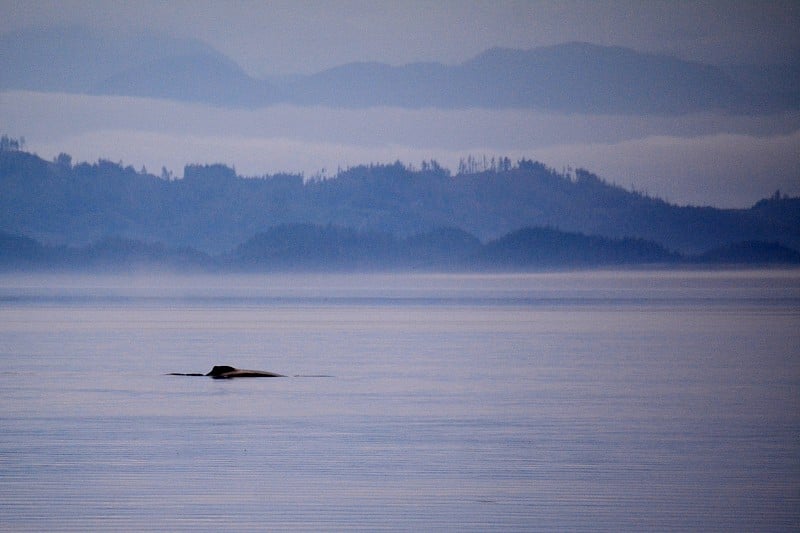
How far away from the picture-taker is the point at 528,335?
6275cm

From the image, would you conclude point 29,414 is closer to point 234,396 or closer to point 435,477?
point 234,396

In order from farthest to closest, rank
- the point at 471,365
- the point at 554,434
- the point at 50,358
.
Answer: the point at 50,358 → the point at 471,365 → the point at 554,434

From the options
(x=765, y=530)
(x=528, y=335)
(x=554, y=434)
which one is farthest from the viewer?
(x=528, y=335)

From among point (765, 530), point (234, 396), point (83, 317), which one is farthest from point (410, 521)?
point (83, 317)

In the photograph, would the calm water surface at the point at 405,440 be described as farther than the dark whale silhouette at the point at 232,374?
No

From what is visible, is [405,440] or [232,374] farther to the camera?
[232,374]

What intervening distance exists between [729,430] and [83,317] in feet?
219

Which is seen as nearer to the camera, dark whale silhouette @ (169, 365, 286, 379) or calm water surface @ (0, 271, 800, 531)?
calm water surface @ (0, 271, 800, 531)

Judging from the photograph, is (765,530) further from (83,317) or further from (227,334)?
(83,317)

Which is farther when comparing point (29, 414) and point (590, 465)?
point (29, 414)

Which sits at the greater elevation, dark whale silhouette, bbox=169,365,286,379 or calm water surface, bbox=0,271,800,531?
dark whale silhouette, bbox=169,365,286,379

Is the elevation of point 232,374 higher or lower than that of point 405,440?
higher

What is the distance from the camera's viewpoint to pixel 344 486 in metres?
19.9

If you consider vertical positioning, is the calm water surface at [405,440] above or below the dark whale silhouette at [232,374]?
below
